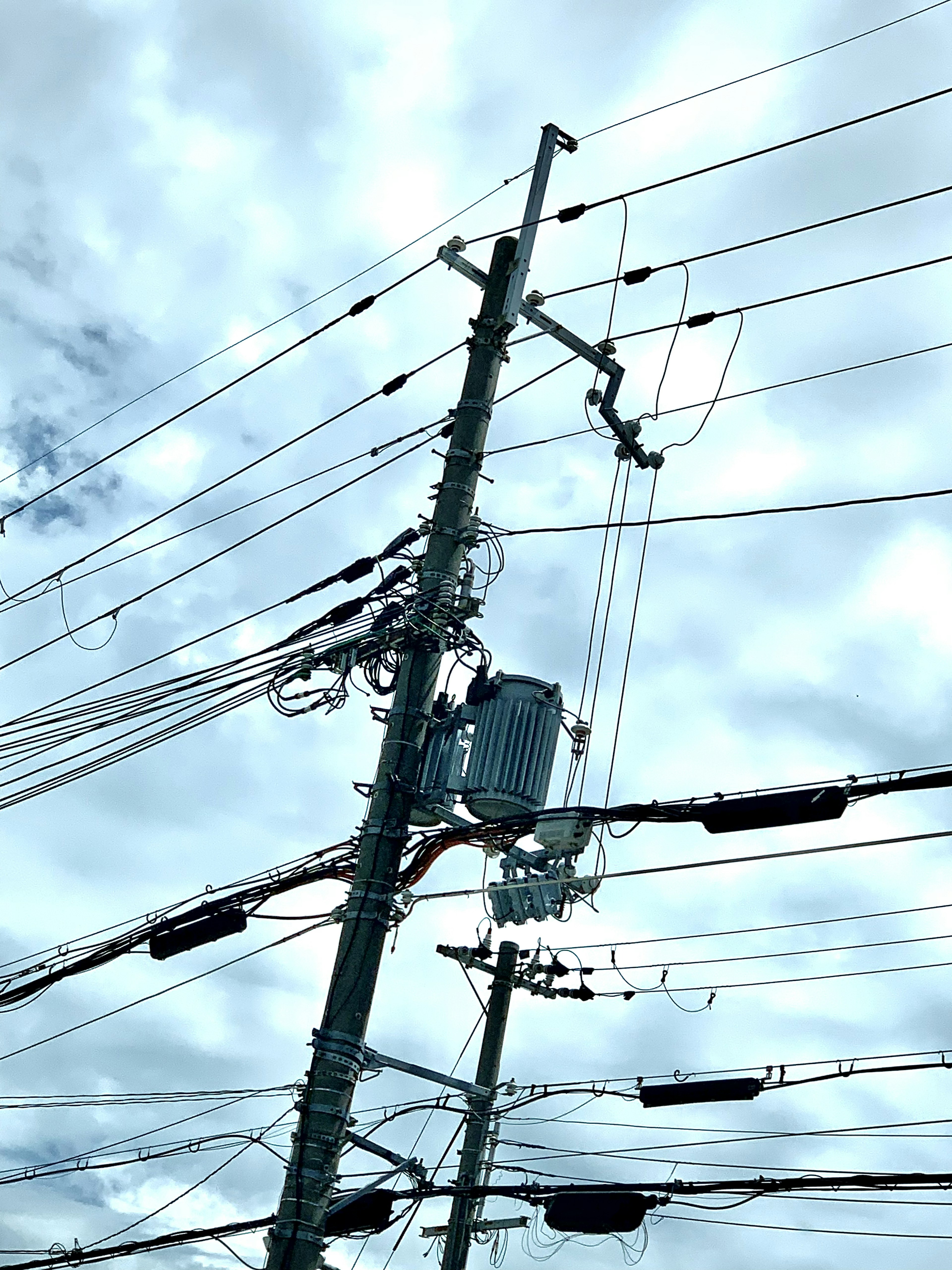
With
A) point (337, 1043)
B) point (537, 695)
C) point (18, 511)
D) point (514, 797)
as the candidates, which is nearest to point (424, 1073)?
point (337, 1043)

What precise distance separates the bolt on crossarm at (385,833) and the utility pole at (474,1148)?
677 centimetres

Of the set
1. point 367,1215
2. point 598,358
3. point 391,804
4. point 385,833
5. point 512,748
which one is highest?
point 598,358

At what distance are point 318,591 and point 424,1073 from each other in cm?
488

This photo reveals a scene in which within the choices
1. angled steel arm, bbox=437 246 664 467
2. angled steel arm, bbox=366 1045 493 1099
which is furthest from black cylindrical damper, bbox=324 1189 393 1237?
angled steel arm, bbox=437 246 664 467

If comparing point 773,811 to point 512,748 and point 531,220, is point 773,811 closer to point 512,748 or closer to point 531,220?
point 512,748

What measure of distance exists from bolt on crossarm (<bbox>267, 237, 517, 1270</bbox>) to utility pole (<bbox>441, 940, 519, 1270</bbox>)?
6.77 meters

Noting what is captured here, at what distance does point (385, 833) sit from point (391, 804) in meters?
0.26

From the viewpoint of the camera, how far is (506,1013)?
21.1 m

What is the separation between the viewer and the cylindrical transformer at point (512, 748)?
1407cm

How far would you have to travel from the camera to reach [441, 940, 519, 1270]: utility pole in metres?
19.8

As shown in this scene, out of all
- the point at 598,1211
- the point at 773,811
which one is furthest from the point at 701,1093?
the point at 773,811

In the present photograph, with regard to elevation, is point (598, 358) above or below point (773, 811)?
above

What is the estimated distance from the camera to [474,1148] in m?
20.0

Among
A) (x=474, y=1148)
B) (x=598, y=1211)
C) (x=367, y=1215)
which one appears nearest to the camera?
(x=367, y=1215)
